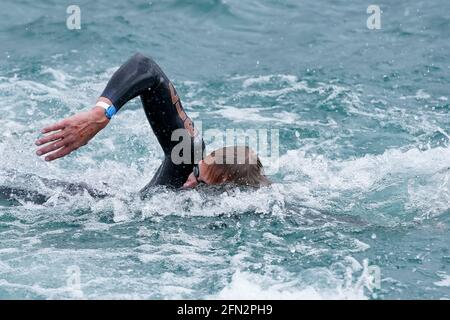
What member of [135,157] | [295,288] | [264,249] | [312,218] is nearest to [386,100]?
[135,157]

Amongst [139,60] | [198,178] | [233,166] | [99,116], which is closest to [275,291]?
[233,166]

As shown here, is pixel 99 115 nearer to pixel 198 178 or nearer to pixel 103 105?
pixel 103 105

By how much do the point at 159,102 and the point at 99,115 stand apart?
922 mm

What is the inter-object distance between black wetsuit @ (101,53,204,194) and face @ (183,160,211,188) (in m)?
0.14

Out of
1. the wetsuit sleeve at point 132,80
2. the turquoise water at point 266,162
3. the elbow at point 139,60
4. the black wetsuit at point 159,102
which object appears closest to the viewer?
the turquoise water at point 266,162

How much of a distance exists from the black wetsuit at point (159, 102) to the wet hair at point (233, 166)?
0.33m

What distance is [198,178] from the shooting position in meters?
5.98

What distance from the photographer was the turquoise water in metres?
5.21

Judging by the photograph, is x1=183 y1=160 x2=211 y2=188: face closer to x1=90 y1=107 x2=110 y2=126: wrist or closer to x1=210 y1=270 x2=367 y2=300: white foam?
x1=90 y1=107 x2=110 y2=126: wrist

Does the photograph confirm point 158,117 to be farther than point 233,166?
Yes

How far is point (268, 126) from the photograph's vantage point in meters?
9.02

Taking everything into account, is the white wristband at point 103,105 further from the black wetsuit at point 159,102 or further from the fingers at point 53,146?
the fingers at point 53,146

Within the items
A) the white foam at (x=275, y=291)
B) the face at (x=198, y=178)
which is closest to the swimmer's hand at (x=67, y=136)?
the face at (x=198, y=178)

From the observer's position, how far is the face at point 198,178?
5938 millimetres
